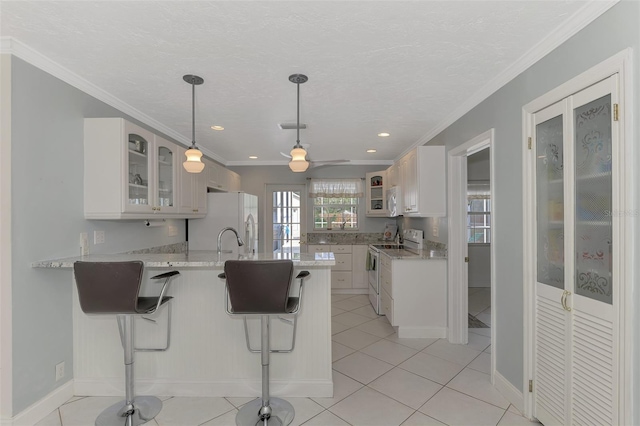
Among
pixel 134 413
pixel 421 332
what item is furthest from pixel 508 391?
pixel 134 413

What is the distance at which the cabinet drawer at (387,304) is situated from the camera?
3822 mm

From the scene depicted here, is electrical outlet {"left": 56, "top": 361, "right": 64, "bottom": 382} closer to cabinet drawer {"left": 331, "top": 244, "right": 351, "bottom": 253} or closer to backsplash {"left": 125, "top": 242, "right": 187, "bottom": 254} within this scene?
backsplash {"left": 125, "top": 242, "right": 187, "bottom": 254}

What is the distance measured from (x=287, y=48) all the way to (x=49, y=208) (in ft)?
6.54

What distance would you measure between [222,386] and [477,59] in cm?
305

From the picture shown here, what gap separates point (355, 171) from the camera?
614 cm

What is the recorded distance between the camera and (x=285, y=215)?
6.18 metres

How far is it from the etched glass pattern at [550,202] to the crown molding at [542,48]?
0.42 meters

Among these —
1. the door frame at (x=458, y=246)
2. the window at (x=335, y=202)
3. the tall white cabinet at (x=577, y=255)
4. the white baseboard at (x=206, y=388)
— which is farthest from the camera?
the window at (x=335, y=202)

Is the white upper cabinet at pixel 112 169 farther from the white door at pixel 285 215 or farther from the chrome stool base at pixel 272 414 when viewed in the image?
the white door at pixel 285 215

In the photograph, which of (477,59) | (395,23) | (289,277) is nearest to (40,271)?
(289,277)

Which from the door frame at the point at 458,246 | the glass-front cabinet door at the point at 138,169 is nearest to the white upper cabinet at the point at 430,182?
the door frame at the point at 458,246

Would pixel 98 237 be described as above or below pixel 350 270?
above

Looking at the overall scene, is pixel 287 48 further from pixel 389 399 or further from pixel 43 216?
pixel 389 399

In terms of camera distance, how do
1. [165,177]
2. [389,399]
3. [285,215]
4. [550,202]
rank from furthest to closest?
[285,215]
[165,177]
[389,399]
[550,202]
